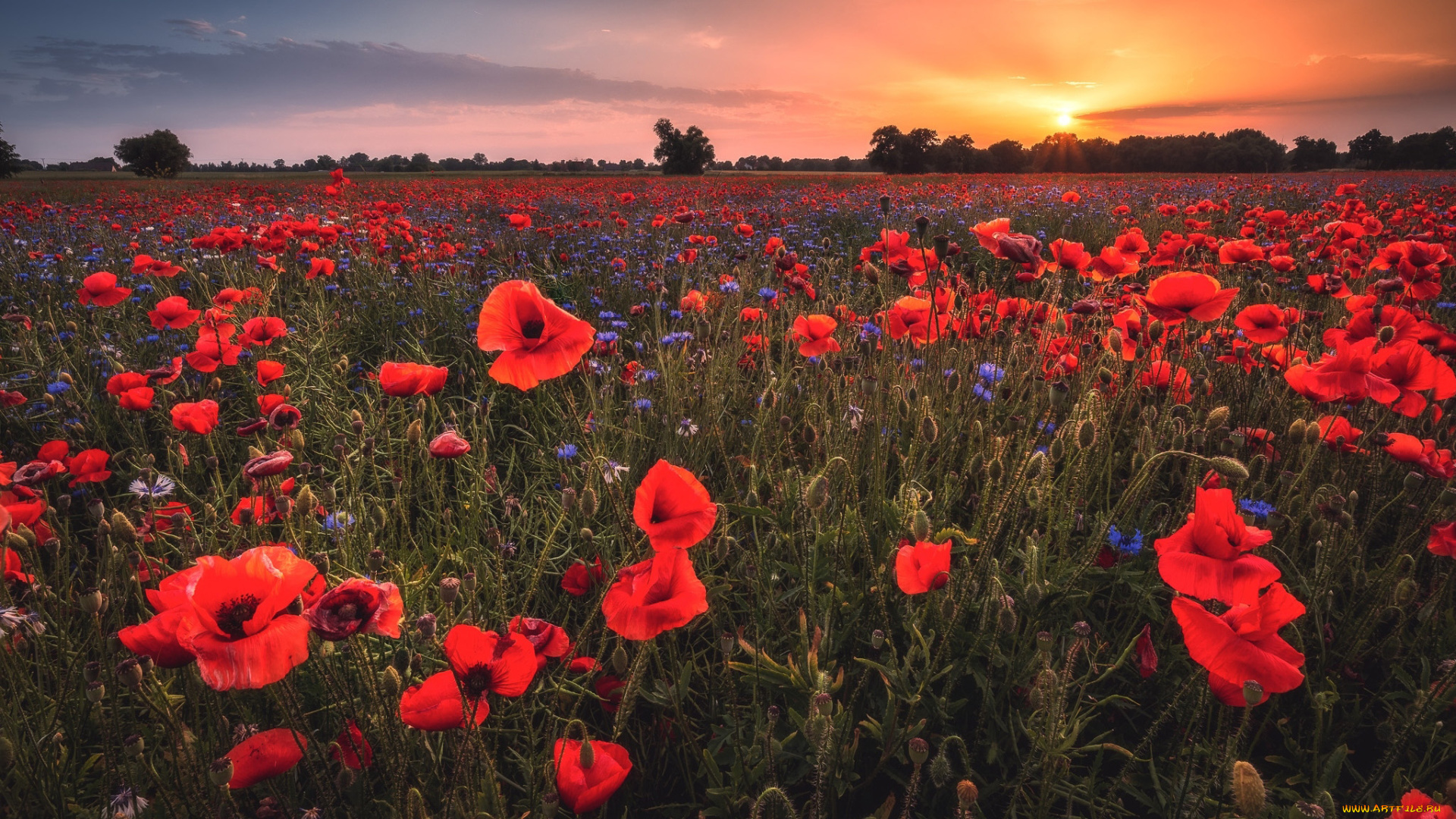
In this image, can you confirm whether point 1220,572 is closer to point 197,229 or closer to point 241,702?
point 241,702

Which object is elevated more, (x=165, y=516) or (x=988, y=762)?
(x=165, y=516)

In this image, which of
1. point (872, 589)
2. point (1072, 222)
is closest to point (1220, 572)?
point (872, 589)

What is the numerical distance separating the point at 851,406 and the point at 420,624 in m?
1.53

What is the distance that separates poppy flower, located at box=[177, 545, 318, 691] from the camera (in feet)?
2.65

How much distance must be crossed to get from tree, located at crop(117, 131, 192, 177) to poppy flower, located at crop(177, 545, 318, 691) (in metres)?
50.7

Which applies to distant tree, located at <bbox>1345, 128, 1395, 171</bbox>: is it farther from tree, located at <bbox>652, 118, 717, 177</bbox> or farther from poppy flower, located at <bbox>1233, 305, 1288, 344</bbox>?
poppy flower, located at <bbox>1233, 305, 1288, 344</bbox>

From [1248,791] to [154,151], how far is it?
55.0m

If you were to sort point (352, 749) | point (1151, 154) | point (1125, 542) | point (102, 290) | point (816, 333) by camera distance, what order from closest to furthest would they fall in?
point (352, 749) → point (1125, 542) → point (816, 333) → point (102, 290) → point (1151, 154)

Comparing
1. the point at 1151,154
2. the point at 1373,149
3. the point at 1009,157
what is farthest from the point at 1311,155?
the point at 1009,157

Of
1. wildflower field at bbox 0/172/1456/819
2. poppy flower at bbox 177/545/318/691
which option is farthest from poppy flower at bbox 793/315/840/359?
poppy flower at bbox 177/545/318/691

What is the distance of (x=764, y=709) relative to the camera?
4.83 ft

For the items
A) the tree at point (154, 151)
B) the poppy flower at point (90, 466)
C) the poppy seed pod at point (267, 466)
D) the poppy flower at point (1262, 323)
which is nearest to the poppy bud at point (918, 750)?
the poppy seed pod at point (267, 466)

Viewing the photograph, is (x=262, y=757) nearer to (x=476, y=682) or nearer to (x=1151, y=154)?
(x=476, y=682)

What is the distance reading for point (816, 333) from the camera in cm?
223
